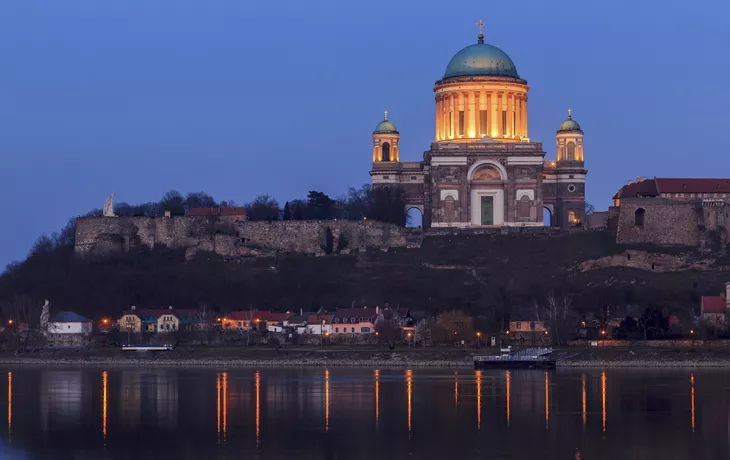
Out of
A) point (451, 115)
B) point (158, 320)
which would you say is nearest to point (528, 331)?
point (158, 320)

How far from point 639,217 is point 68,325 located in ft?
113

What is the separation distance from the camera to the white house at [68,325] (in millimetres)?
74125

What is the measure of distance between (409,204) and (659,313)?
28801 millimetres

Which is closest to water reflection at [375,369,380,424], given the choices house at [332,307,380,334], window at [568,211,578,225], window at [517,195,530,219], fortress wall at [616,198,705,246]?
house at [332,307,380,334]

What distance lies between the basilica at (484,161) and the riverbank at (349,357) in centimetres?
2331

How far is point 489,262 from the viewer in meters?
81.6

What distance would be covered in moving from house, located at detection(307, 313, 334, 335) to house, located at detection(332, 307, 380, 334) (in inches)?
10.2

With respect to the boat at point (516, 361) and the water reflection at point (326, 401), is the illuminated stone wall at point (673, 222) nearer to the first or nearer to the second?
the boat at point (516, 361)

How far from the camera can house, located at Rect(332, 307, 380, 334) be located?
72.2m

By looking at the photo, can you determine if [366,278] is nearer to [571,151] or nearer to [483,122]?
[483,122]

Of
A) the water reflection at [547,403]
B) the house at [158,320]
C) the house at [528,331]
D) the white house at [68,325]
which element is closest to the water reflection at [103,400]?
the water reflection at [547,403]

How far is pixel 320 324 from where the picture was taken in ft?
240

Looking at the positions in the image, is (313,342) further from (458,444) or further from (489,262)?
(458,444)

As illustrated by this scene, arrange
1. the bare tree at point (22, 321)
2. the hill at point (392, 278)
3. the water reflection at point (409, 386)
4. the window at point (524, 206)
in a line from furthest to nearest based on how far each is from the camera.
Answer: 1. the window at point (524, 206)
2. the hill at point (392, 278)
3. the bare tree at point (22, 321)
4. the water reflection at point (409, 386)
